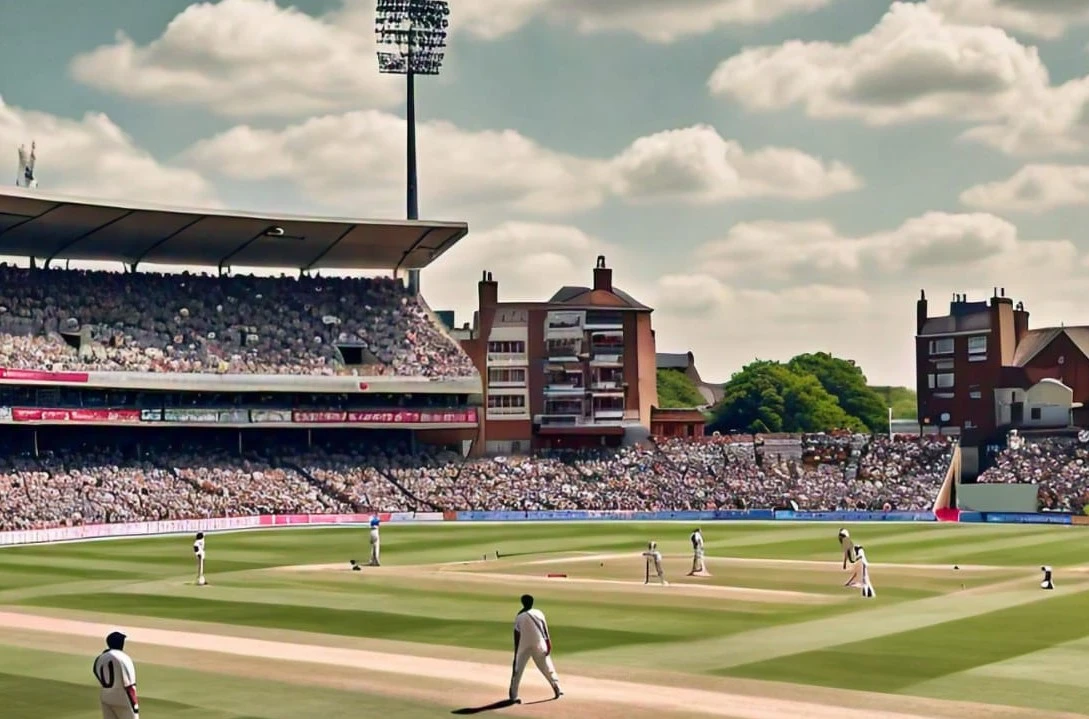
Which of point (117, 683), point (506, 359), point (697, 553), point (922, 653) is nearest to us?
point (117, 683)

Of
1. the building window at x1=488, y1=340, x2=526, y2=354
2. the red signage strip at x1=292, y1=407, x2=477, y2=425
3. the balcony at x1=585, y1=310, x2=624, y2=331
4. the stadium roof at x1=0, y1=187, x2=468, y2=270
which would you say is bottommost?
the red signage strip at x1=292, y1=407, x2=477, y2=425

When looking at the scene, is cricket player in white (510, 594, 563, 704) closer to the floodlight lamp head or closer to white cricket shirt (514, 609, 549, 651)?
white cricket shirt (514, 609, 549, 651)

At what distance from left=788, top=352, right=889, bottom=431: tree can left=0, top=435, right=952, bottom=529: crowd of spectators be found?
206ft

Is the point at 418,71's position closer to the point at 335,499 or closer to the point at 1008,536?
the point at 335,499

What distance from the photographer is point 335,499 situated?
77.8m

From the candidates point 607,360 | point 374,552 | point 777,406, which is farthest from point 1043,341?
point 374,552

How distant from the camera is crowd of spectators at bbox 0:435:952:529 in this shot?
70.2 meters

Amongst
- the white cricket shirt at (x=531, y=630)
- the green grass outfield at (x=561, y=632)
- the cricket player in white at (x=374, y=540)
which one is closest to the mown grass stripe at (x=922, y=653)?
the green grass outfield at (x=561, y=632)

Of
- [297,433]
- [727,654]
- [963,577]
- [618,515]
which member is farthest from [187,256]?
[727,654]

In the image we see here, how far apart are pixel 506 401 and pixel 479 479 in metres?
8.91

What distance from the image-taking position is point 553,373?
9306 cm

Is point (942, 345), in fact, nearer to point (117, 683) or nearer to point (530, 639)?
point (530, 639)

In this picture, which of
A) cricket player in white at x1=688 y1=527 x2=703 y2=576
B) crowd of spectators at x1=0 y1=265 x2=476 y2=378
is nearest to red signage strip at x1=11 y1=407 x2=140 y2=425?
crowd of spectators at x1=0 y1=265 x2=476 y2=378

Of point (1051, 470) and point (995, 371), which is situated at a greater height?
point (995, 371)
